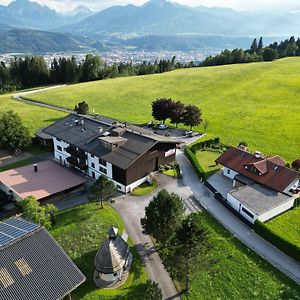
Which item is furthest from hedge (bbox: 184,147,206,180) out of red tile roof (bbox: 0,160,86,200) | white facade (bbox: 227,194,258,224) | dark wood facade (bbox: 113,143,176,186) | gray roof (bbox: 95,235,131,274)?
gray roof (bbox: 95,235,131,274)

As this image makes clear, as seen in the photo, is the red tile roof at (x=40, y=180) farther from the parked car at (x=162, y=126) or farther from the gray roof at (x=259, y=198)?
the parked car at (x=162, y=126)

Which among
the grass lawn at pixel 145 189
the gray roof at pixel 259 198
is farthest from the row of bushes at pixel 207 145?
the gray roof at pixel 259 198

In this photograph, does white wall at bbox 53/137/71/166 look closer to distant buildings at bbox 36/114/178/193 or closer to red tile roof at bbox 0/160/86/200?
distant buildings at bbox 36/114/178/193

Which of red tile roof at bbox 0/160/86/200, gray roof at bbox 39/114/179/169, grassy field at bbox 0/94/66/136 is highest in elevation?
gray roof at bbox 39/114/179/169

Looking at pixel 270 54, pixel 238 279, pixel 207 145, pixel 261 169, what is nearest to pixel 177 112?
pixel 207 145

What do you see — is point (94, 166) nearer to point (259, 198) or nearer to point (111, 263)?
point (111, 263)

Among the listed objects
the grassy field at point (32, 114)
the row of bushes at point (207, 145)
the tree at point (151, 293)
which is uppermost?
the tree at point (151, 293)

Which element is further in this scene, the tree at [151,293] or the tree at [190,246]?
the tree at [190,246]
